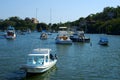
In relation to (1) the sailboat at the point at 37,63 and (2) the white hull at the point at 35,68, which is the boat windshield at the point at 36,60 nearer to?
(1) the sailboat at the point at 37,63

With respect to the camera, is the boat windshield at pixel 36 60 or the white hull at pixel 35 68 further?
the boat windshield at pixel 36 60

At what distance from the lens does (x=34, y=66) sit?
3588 centimetres

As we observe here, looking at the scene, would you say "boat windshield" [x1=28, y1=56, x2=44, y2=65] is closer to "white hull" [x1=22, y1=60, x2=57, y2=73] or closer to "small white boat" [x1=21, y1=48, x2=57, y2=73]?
"small white boat" [x1=21, y1=48, x2=57, y2=73]

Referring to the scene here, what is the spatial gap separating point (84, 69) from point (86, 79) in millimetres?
7208

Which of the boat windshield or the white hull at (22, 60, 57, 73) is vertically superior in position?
the boat windshield

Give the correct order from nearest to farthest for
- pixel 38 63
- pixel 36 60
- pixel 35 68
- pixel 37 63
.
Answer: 1. pixel 35 68
2. pixel 37 63
3. pixel 38 63
4. pixel 36 60

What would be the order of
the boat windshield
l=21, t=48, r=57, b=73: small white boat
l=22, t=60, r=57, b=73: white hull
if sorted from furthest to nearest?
the boat windshield, l=21, t=48, r=57, b=73: small white boat, l=22, t=60, r=57, b=73: white hull

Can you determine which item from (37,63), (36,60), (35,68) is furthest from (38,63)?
(35,68)

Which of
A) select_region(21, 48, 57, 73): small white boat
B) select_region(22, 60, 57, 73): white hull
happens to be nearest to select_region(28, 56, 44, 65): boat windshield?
select_region(21, 48, 57, 73): small white boat

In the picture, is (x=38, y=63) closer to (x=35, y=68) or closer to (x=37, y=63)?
(x=37, y=63)

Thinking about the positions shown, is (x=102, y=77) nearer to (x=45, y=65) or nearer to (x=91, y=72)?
(x=91, y=72)

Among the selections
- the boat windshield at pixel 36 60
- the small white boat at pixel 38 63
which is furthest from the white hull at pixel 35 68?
the boat windshield at pixel 36 60

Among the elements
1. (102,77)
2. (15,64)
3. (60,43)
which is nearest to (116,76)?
(102,77)

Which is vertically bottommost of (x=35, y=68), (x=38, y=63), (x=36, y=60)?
(x=35, y=68)
